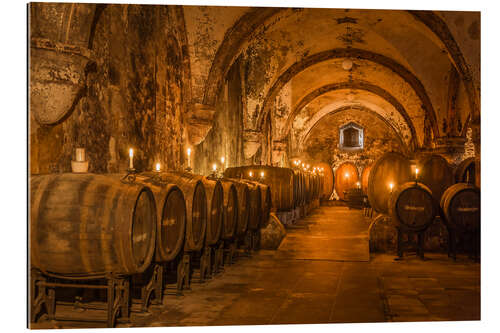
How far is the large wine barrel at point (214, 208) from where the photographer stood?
5230 mm

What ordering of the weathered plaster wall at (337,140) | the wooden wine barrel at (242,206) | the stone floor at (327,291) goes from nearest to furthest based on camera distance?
the stone floor at (327,291) → the wooden wine barrel at (242,206) → the weathered plaster wall at (337,140)

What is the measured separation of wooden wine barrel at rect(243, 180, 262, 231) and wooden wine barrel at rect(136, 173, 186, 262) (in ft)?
8.42

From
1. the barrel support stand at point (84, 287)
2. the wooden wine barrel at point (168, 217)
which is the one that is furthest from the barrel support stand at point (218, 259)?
the barrel support stand at point (84, 287)

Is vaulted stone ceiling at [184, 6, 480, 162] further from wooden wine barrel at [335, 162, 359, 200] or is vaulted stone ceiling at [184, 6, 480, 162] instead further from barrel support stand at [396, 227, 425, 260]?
wooden wine barrel at [335, 162, 359, 200]

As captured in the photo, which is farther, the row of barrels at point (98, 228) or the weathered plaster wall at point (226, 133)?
the weathered plaster wall at point (226, 133)

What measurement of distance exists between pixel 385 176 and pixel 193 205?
552 centimetres

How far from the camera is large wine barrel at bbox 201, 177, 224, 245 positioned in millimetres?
5230

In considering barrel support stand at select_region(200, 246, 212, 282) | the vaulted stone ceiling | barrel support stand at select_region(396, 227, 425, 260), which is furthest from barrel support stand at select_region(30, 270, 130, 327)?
the vaulted stone ceiling

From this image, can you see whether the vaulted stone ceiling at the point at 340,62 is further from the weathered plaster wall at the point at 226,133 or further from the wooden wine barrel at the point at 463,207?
the wooden wine barrel at the point at 463,207

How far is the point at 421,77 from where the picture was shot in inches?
503

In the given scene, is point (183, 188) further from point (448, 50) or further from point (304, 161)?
point (304, 161)

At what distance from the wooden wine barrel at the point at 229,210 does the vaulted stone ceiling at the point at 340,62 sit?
8.32 ft

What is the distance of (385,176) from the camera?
30.7 ft

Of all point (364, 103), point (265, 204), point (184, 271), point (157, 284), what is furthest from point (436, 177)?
point (364, 103)
